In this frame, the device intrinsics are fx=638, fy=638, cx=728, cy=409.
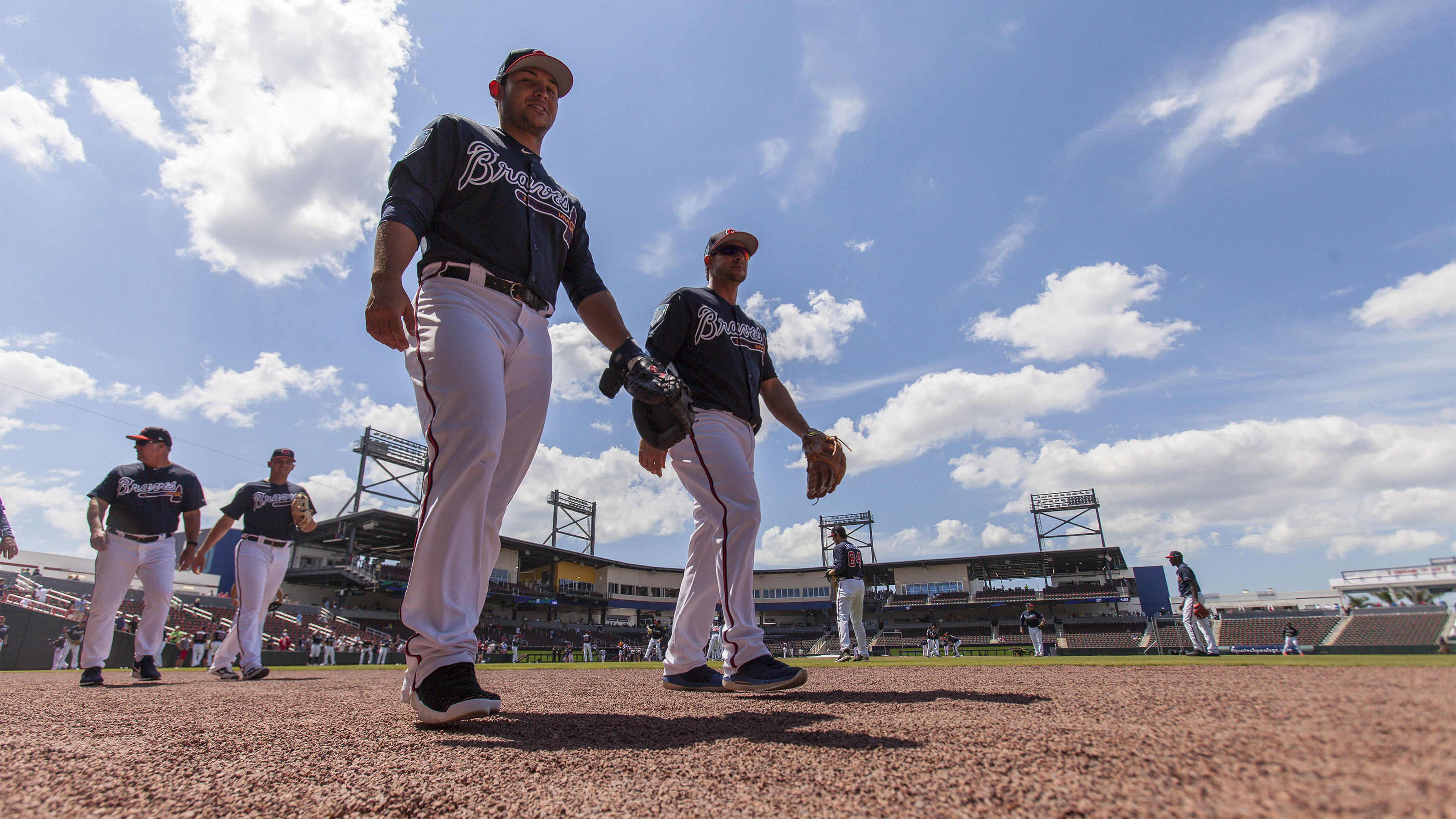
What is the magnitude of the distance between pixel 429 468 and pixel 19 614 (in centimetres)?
1494

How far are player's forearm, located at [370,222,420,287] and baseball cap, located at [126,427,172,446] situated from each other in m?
4.75

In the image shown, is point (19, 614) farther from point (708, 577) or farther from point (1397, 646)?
point (1397, 646)

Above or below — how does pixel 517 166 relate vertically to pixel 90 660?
above

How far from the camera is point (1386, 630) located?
26359 mm

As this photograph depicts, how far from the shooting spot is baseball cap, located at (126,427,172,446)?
5.14 m

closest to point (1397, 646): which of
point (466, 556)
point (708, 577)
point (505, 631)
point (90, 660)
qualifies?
point (708, 577)

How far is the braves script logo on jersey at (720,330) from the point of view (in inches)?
135

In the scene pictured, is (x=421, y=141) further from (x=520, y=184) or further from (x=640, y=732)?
(x=640, y=732)

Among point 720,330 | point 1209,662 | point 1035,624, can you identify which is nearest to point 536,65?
point 720,330

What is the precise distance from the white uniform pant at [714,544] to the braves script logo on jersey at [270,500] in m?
4.41

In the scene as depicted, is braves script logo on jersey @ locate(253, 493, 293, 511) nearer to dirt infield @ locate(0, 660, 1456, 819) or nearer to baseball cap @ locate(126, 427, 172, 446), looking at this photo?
baseball cap @ locate(126, 427, 172, 446)

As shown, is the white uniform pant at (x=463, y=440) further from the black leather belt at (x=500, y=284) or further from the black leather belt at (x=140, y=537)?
the black leather belt at (x=140, y=537)

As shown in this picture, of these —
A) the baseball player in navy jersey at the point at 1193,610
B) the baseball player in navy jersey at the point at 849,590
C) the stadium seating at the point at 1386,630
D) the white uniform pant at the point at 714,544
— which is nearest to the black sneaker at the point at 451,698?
the white uniform pant at the point at 714,544

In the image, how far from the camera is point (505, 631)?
35.0 metres
